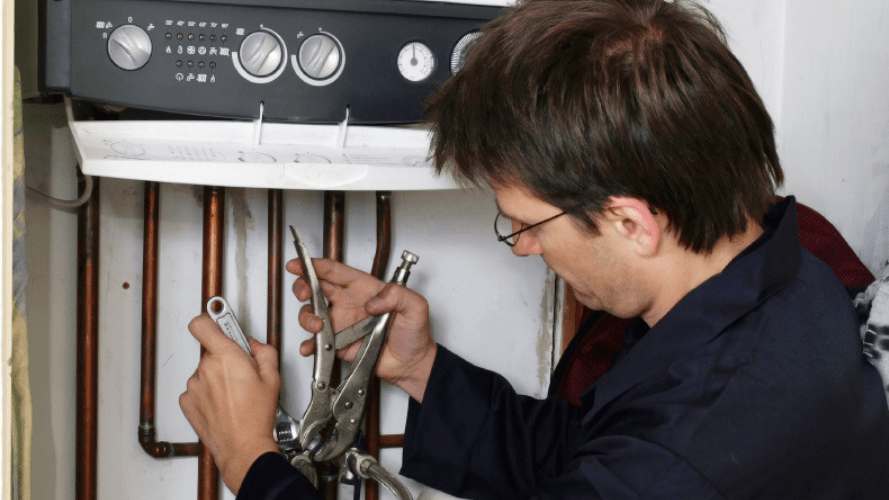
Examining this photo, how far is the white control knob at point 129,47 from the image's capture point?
764mm

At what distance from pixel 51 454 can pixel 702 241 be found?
0.84 m

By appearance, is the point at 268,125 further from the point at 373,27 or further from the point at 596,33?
the point at 596,33

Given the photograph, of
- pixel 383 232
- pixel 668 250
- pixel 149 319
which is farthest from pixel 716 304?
pixel 149 319

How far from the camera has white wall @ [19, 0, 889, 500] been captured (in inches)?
38.2

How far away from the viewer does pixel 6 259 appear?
0.55 meters

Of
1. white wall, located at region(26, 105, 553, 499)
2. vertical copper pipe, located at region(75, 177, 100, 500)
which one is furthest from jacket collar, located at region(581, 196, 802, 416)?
vertical copper pipe, located at region(75, 177, 100, 500)

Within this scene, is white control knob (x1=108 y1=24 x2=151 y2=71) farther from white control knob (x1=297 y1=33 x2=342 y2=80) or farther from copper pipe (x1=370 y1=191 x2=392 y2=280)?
copper pipe (x1=370 y1=191 x2=392 y2=280)

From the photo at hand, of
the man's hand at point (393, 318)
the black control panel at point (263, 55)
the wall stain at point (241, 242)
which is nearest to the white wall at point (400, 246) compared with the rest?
the wall stain at point (241, 242)

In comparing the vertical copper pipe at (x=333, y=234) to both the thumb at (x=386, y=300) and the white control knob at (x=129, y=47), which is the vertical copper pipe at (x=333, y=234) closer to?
the thumb at (x=386, y=300)

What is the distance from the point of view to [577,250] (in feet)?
2.46

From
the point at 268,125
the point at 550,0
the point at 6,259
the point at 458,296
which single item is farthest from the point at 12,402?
the point at 458,296

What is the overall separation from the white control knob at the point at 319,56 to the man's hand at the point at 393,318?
282 mm

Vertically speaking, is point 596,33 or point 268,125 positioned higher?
point 596,33

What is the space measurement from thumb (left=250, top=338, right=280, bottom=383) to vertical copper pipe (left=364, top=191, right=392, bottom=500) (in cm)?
15
